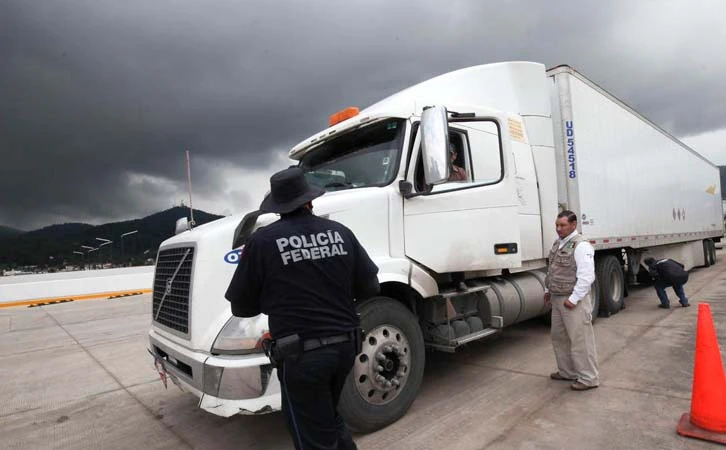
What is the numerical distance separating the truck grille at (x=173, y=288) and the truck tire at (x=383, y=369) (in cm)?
127

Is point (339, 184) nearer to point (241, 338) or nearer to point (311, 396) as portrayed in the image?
point (241, 338)

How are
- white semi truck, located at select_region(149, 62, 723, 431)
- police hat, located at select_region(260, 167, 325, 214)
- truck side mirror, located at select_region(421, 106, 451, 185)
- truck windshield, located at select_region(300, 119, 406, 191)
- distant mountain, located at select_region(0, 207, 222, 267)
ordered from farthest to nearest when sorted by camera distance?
1. distant mountain, located at select_region(0, 207, 222, 267)
2. truck windshield, located at select_region(300, 119, 406, 191)
3. truck side mirror, located at select_region(421, 106, 451, 185)
4. white semi truck, located at select_region(149, 62, 723, 431)
5. police hat, located at select_region(260, 167, 325, 214)

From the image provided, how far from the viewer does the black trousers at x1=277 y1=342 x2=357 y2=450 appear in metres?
2.07

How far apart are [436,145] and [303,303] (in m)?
1.75

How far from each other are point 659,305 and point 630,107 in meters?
3.65

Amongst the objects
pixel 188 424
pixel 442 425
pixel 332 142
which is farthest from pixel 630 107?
pixel 188 424

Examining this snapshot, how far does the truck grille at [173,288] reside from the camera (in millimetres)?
3088

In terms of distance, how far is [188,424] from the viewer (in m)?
3.81

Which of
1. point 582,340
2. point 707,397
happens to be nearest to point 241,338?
point 582,340

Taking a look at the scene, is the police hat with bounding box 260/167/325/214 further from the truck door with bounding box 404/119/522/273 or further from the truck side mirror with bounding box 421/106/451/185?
the truck door with bounding box 404/119/522/273

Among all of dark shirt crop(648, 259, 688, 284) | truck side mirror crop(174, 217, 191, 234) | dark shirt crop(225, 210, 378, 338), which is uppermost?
truck side mirror crop(174, 217, 191, 234)

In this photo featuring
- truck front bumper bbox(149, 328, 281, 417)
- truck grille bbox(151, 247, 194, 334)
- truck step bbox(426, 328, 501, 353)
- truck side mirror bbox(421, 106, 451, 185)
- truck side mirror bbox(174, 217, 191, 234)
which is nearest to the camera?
truck front bumper bbox(149, 328, 281, 417)

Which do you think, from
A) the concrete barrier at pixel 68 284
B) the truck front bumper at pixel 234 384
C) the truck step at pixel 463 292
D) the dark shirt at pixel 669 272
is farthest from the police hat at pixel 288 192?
the concrete barrier at pixel 68 284

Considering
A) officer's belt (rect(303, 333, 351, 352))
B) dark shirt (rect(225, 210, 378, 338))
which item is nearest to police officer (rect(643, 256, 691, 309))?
dark shirt (rect(225, 210, 378, 338))
